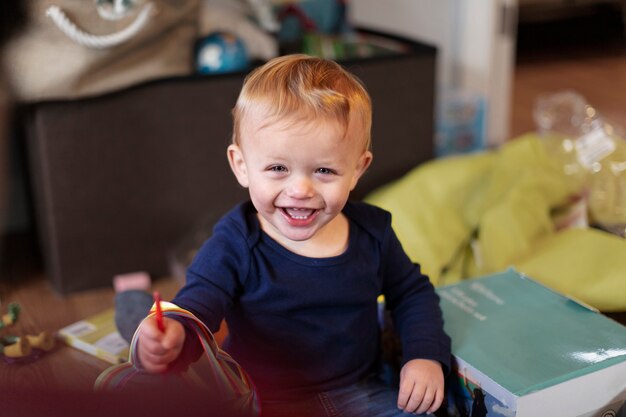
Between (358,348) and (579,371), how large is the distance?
0.78 feet

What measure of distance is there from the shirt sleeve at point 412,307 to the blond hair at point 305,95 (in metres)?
0.17

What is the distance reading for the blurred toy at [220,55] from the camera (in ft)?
4.79

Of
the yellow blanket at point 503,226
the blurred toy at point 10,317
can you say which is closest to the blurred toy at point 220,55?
the yellow blanket at point 503,226

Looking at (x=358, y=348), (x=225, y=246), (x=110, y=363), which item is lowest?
(x=110, y=363)

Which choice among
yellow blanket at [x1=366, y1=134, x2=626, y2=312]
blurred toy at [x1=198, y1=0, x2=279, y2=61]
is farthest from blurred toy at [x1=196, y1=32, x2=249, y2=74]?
yellow blanket at [x1=366, y1=134, x2=626, y2=312]

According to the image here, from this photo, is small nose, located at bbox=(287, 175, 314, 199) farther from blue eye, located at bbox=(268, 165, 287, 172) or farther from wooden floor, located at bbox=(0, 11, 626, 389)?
wooden floor, located at bbox=(0, 11, 626, 389)

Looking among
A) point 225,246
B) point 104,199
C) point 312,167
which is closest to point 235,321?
point 225,246

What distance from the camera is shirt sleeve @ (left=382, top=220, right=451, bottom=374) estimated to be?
0.89 m

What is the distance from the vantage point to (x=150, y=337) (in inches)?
28.2

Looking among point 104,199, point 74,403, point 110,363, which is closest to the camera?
point 74,403

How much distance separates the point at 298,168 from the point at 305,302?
0.51 ft

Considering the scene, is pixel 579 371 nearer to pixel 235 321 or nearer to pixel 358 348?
pixel 358 348

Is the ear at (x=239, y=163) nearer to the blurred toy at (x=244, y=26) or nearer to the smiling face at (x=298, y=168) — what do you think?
the smiling face at (x=298, y=168)

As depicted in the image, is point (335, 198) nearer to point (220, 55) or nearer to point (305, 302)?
point (305, 302)
